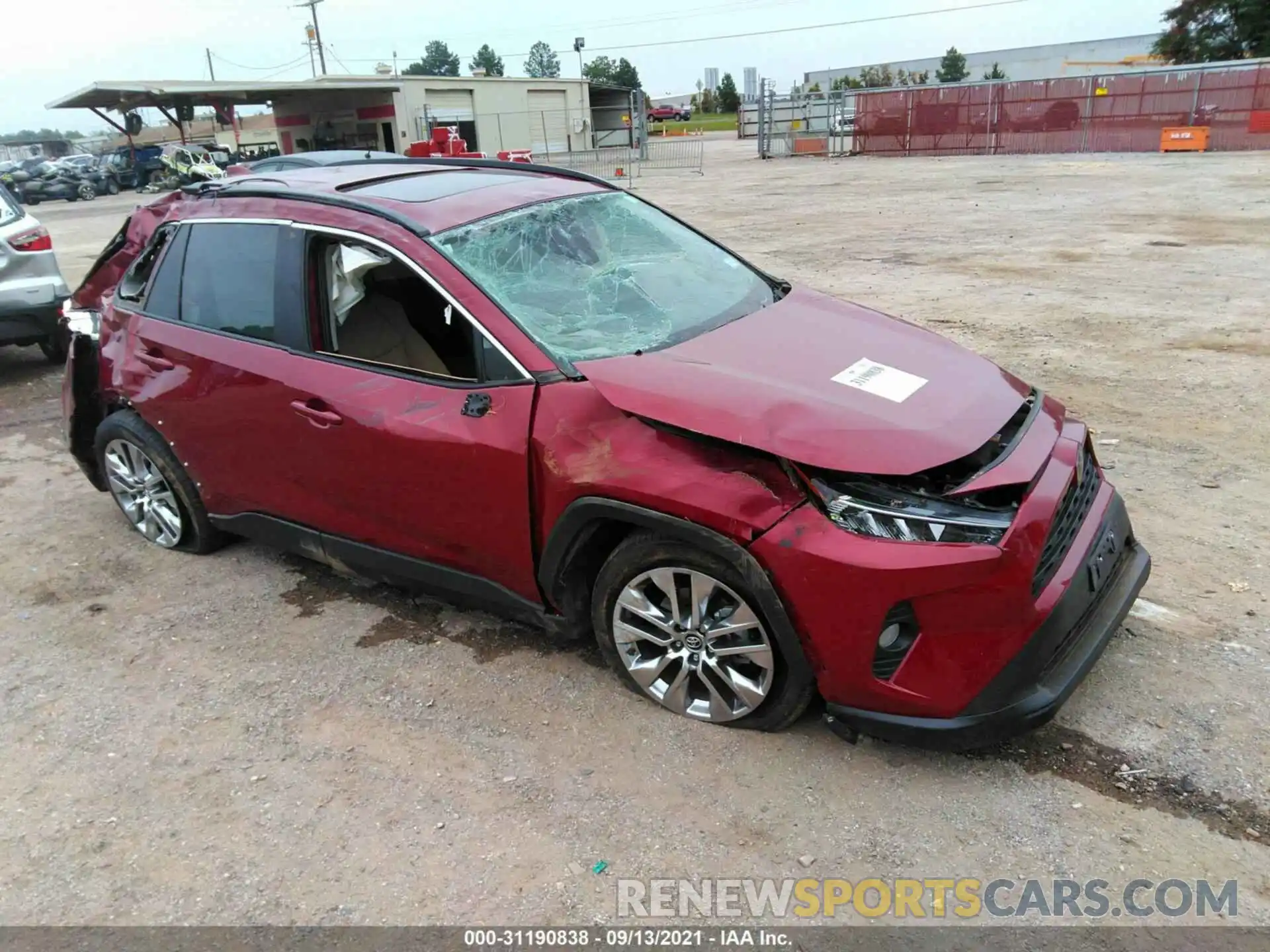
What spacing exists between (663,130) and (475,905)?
60074 mm

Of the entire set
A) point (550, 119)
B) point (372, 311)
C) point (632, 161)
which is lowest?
point (372, 311)

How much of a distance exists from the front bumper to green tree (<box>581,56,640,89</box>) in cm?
9381

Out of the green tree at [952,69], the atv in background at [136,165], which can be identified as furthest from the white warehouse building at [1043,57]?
the atv in background at [136,165]

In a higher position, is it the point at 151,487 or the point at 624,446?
the point at 624,446

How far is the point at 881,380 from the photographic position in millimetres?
2953

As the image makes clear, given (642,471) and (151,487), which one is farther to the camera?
(151,487)

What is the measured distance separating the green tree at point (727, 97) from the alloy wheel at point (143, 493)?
245ft

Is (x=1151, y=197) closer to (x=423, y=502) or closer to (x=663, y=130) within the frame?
(x=423, y=502)

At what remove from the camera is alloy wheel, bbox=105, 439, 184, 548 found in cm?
442

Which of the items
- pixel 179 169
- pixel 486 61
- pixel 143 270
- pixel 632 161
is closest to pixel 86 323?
pixel 143 270

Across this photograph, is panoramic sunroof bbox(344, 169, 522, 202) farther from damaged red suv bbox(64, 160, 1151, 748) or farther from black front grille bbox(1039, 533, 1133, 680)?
black front grille bbox(1039, 533, 1133, 680)

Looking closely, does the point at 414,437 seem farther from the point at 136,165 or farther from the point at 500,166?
the point at 136,165

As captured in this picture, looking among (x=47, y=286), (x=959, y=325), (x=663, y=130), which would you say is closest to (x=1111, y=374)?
(x=959, y=325)

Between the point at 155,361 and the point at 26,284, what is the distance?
4.50m
